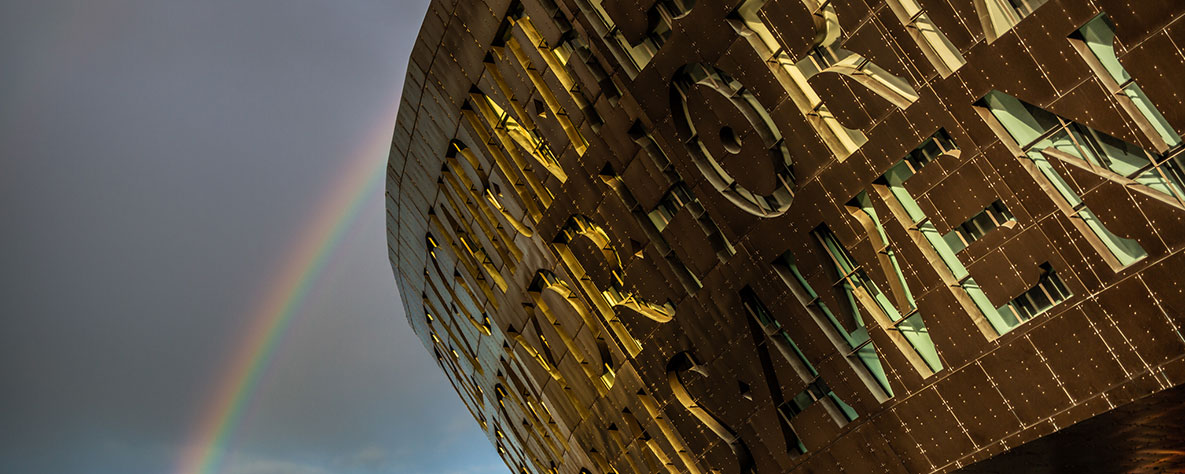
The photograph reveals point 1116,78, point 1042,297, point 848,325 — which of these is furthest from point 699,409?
point 1116,78

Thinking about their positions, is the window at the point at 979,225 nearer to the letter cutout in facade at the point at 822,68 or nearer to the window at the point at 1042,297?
the window at the point at 1042,297

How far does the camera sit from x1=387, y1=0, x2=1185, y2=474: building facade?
11688 millimetres

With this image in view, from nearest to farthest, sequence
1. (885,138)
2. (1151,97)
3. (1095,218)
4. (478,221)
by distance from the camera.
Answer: (1151,97)
(1095,218)
(885,138)
(478,221)

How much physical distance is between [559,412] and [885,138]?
576 inches

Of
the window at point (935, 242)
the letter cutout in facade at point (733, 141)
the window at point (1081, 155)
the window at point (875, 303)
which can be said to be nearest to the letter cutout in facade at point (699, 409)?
the letter cutout in facade at point (733, 141)

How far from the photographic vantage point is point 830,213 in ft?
48.1

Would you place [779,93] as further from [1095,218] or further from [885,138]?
[1095,218]

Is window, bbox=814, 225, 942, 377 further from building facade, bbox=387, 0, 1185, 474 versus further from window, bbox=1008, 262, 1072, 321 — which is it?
window, bbox=1008, 262, 1072, 321

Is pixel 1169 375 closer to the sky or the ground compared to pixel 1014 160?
closer to the ground

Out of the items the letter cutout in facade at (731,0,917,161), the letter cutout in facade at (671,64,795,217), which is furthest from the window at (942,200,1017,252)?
the letter cutout in facade at (671,64,795,217)

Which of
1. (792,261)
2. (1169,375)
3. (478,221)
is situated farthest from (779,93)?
(478,221)

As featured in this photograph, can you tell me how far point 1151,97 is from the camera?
10.9m

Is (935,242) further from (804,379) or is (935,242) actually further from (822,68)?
(804,379)

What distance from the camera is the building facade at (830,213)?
1169cm
